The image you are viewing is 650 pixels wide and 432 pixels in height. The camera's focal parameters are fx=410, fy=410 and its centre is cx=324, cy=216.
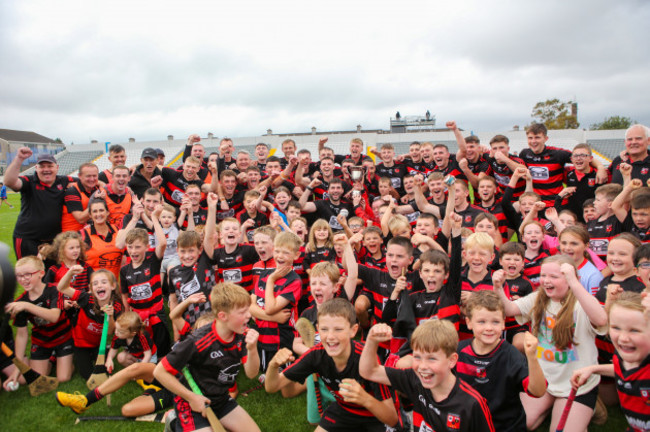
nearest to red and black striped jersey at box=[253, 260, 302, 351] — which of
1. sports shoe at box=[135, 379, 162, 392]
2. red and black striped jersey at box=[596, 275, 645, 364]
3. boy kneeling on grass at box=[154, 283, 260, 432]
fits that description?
boy kneeling on grass at box=[154, 283, 260, 432]

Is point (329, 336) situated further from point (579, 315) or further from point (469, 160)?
point (469, 160)

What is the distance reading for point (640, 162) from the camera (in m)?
5.92

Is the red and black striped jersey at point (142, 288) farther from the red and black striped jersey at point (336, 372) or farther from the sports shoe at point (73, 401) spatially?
the red and black striped jersey at point (336, 372)

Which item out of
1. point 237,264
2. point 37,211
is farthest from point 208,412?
point 37,211

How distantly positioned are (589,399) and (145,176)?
285 inches

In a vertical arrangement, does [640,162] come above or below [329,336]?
above

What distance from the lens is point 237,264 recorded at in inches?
224

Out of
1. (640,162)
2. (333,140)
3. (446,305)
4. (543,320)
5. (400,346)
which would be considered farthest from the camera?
(333,140)

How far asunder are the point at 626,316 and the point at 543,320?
3.06 feet

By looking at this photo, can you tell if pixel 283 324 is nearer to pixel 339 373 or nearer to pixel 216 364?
pixel 216 364

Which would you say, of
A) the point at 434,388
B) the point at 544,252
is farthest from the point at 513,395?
the point at 544,252

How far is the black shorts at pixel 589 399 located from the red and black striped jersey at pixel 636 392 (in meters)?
0.39

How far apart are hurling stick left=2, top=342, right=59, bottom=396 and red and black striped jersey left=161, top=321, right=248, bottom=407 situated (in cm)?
224

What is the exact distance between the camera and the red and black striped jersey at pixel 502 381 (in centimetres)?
305
